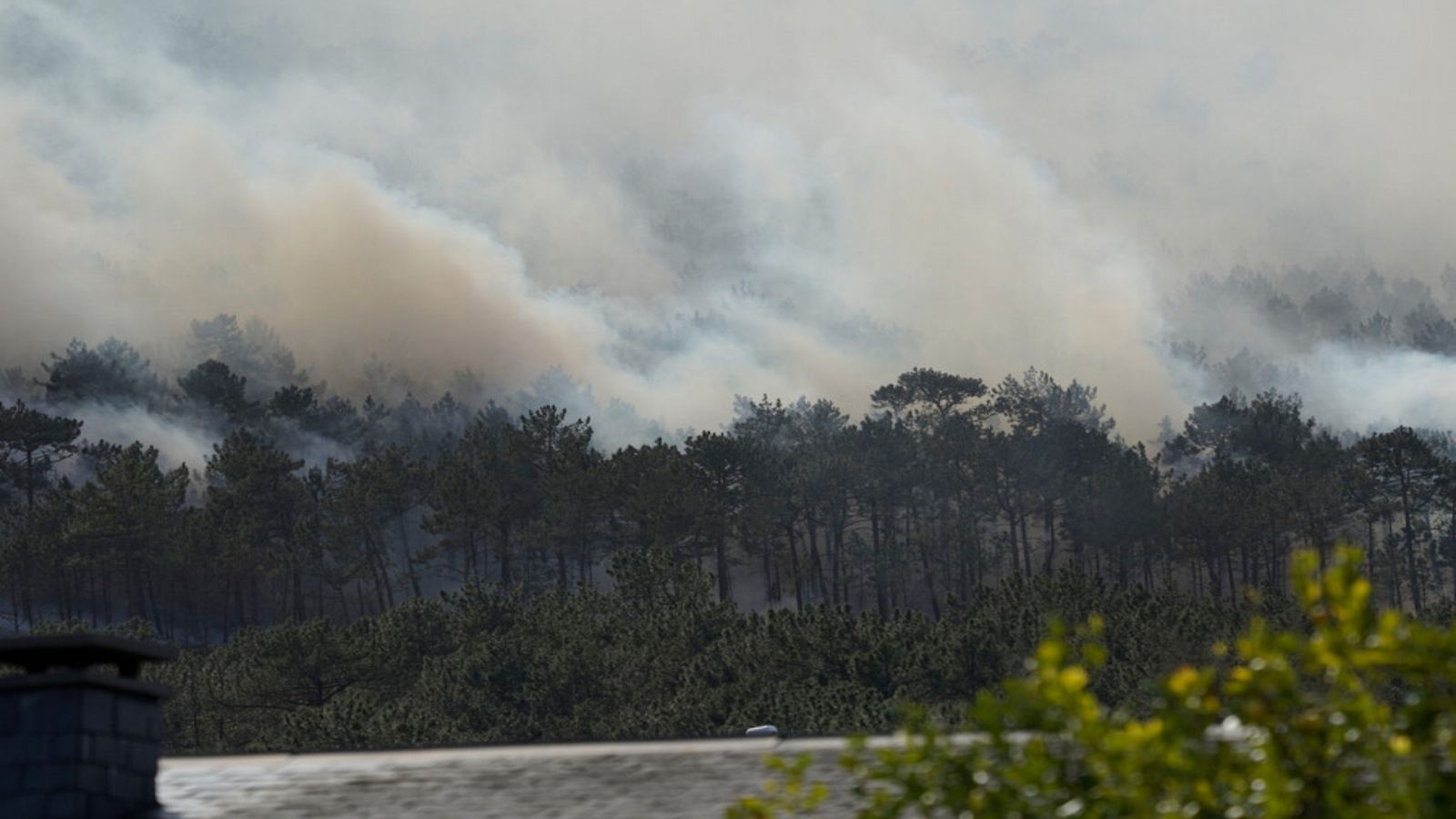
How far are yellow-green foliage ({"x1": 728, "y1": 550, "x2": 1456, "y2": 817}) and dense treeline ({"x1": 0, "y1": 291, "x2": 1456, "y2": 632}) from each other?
264ft

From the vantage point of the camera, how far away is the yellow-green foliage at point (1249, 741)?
680 centimetres

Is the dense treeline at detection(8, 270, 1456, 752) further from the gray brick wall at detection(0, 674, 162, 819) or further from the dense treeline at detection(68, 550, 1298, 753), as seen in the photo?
the gray brick wall at detection(0, 674, 162, 819)

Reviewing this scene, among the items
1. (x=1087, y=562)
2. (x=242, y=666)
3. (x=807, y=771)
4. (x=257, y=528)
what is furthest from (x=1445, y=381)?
(x=807, y=771)

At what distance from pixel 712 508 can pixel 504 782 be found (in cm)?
8490

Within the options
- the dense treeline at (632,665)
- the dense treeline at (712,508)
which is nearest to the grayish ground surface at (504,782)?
the dense treeline at (632,665)

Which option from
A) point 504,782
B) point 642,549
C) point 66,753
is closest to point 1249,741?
point 504,782

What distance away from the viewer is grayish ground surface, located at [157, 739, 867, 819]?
10.7m

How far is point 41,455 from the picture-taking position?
4296 inches

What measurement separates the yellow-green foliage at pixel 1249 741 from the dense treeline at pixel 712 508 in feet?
264

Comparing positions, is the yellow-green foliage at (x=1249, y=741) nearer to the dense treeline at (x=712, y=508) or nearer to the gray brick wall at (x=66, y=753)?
the gray brick wall at (x=66, y=753)

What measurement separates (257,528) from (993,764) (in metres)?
95.6

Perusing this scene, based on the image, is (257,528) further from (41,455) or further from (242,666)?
(242,666)

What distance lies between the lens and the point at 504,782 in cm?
1147

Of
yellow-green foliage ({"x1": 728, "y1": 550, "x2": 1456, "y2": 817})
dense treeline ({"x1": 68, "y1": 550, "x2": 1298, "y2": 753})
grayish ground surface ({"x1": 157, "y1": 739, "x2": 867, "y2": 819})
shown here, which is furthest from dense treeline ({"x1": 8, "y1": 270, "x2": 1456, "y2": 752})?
yellow-green foliage ({"x1": 728, "y1": 550, "x2": 1456, "y2": 817})
